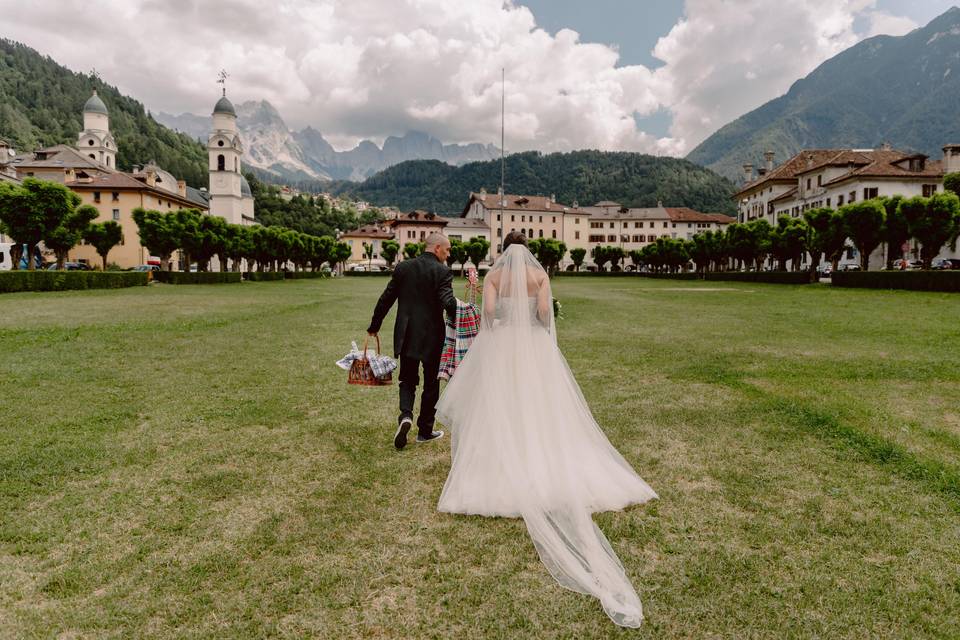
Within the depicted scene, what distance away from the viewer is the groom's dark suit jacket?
624 centimetres

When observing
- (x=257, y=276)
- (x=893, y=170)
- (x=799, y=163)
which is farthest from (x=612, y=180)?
(x=257, y=276)

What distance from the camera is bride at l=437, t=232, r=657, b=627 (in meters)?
4.36

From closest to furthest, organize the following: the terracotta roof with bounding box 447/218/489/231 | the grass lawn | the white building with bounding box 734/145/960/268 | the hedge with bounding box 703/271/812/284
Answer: the grass lawn < the hedge with bounding box 703/271/812/284 < the white building with bounding box 734/145/960/268 < the terracotta roof with bounding box 447/218/489/231

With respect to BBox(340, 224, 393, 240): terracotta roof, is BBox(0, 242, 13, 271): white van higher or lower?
lower

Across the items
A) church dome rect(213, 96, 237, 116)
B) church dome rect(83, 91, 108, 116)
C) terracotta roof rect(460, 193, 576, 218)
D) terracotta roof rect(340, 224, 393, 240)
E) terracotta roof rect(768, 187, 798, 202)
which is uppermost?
church dome rect(83, 91, 108, 116)

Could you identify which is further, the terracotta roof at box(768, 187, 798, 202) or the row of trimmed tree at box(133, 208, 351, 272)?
the terracotta roof at box(768, 187, 798, 202)

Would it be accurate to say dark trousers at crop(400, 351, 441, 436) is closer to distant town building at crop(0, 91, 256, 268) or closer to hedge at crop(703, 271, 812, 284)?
hedge at crop(703, 271, 812, 284)

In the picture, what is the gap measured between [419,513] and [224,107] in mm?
101436

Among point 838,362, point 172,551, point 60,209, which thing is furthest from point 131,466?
point 60,209

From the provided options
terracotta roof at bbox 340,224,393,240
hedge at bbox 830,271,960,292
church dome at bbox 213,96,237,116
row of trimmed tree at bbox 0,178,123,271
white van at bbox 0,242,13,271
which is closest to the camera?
hedge at bbox 830,271,960,292

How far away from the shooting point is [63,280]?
35500 mm

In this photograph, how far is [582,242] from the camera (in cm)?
12825

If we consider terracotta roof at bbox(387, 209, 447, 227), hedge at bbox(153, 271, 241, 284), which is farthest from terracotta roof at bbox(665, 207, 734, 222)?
hedge at bbox(153, 271, 241, 284)

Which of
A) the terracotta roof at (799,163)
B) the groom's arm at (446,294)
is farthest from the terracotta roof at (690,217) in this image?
the groom's arm at (446,294)
